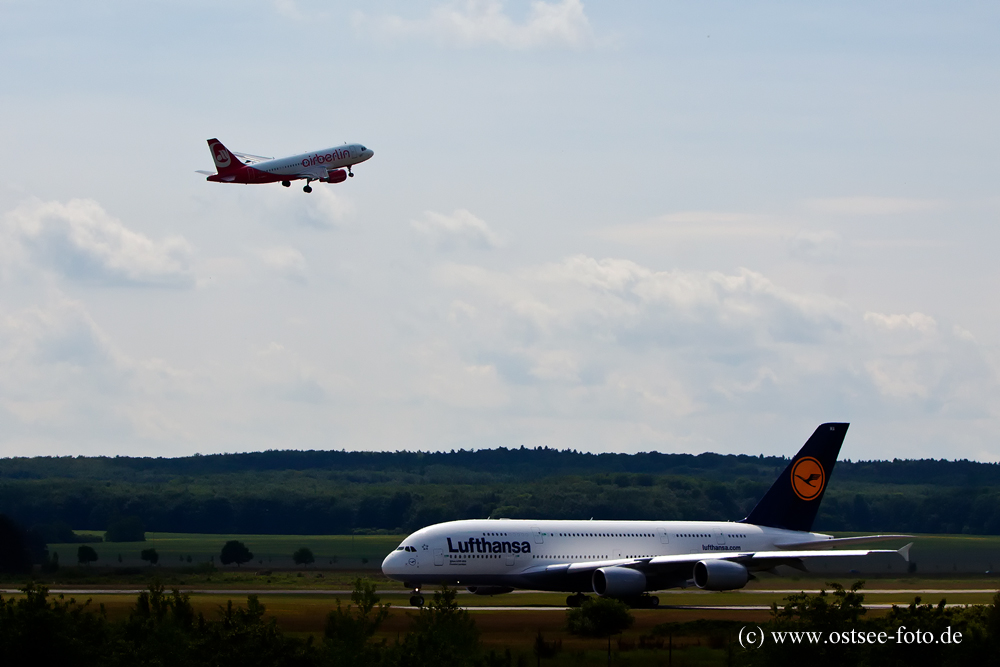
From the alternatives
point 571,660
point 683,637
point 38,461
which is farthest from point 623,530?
point 38,461

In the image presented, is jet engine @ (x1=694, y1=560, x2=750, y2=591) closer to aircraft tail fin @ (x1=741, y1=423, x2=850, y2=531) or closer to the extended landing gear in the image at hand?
the extended landing gear

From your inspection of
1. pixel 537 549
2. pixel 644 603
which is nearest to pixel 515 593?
pixel 537 549

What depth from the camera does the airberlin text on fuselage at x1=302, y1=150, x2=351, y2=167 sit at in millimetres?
56656

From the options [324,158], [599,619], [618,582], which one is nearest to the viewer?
[599,619]

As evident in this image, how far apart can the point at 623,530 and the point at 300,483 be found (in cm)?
11656

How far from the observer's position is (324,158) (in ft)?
188

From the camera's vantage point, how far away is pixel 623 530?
190 feet

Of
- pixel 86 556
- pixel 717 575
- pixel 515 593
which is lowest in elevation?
pixel 515 593

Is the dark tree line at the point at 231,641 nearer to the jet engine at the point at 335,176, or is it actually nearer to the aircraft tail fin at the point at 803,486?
the jet engine at the point at 335,176

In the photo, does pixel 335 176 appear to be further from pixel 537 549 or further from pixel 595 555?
pixel 595 555

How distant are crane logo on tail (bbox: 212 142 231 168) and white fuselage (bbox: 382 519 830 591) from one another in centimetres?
1710

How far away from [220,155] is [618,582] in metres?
23.6

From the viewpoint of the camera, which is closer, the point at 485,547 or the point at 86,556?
the point at 485,547

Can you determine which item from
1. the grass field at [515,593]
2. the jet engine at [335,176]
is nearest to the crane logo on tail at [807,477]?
the grass field at [515,593]
